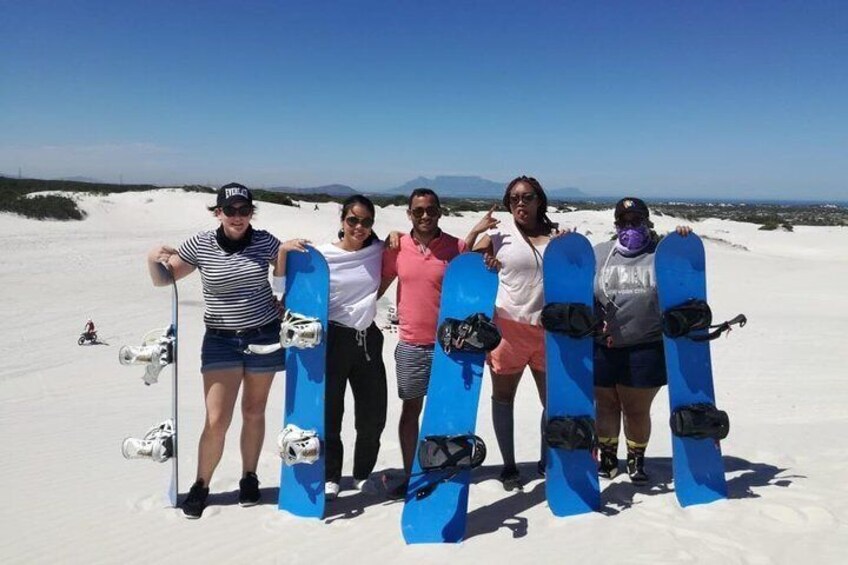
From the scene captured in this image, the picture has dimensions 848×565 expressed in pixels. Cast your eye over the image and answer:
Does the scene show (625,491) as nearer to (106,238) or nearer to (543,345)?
(543,345)

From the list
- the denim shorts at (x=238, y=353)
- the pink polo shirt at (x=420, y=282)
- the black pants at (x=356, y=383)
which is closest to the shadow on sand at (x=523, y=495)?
the black pants at (x=356, y=383)

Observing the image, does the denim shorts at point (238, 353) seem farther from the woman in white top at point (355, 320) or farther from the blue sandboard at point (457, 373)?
the blue sandboard at point (457, 373)

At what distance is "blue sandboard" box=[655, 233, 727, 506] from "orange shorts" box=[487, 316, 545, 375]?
3.03 ft

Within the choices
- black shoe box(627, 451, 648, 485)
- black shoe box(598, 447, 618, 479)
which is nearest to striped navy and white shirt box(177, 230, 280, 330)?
black shoe box(598, 447, 618, 479)

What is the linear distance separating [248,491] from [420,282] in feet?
→ 6.32

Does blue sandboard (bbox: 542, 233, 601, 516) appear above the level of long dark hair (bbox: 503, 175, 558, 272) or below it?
below

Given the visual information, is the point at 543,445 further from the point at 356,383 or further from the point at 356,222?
the point at 356,222

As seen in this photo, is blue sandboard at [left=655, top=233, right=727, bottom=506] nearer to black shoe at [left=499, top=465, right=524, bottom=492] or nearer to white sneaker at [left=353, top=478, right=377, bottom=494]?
black shoe at [left=499, top=465, right=524, bottom=492]

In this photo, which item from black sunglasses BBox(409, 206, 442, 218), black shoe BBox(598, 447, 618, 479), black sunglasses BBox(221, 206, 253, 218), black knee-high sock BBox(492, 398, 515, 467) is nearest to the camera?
black sunglasses BBox(221, 206, 253, 218)

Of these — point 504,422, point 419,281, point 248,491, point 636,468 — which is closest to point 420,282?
point 419,281

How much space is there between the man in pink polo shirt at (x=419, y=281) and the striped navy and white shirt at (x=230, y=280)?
0.88 meters

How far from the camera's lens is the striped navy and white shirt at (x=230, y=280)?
3668 mm

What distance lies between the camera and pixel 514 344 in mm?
3986

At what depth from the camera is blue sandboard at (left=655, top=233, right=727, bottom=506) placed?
3.97 meters
